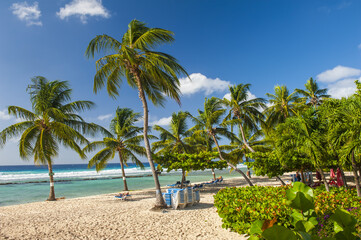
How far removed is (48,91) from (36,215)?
810 cm

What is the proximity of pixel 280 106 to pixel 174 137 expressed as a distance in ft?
34.7

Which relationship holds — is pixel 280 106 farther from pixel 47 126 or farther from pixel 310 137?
pixel 47 126

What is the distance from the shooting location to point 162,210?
10023 millimetres

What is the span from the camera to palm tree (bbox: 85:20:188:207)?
10.1 metres

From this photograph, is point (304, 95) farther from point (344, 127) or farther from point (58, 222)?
point (58, 222)

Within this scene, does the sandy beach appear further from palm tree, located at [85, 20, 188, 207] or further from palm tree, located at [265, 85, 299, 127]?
palm tree, located at [265, 85, 299, 127]

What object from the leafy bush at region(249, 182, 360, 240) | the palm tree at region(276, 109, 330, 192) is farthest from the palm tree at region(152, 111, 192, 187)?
the leafy bush at region(249, 182, 360, 240)

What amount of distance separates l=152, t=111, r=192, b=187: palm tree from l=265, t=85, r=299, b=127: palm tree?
8251mm

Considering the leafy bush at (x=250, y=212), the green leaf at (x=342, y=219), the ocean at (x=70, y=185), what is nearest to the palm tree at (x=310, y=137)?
the leafy bush at (x=250, y=212)

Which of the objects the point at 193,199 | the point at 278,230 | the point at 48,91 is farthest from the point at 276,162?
A: the point at 48,91

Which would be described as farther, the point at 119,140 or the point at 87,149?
the point at 119,140

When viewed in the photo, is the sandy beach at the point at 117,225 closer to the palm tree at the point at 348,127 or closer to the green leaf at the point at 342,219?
the palm tree at the point at 348,127

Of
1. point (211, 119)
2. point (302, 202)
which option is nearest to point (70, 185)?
point (211, 119)

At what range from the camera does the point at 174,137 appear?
2217 cm
